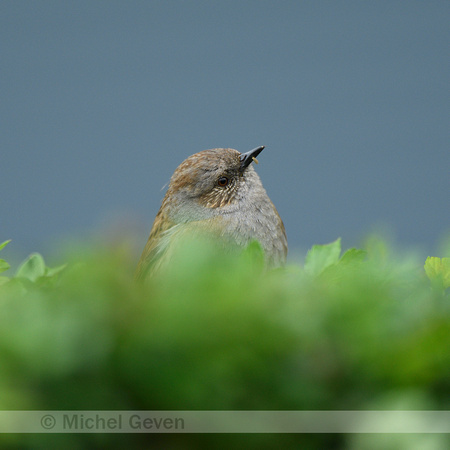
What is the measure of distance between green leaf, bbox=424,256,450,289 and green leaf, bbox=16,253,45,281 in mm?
1060

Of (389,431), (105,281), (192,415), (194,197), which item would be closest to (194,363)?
(192,415)

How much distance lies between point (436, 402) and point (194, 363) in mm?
444

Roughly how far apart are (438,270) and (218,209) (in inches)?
70.7

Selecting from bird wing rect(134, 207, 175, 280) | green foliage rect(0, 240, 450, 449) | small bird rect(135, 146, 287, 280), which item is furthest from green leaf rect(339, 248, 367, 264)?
bird wing rect(134, 207, 175, 280)

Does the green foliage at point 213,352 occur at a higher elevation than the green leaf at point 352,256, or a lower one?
lower

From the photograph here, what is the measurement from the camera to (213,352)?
2.82 feet

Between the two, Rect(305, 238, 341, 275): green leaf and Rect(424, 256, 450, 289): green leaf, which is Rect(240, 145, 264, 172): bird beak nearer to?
Rect(305, 238, 341, 275): green leaf

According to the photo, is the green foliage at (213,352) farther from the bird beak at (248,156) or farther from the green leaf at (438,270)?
the bird beak at (248,156)

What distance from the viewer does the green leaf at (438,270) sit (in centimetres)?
134

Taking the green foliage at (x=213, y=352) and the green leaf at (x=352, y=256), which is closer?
the green foliage at (x=213, y=352)

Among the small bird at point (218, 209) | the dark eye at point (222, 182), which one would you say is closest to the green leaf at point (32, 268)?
the small bird at point (218, 209)

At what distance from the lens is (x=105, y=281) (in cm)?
94

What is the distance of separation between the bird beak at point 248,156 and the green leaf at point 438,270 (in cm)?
201

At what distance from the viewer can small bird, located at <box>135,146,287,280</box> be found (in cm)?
276
